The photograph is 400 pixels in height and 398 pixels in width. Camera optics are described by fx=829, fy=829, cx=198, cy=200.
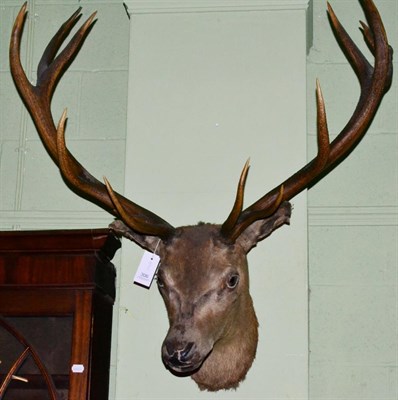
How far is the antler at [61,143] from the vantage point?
9.91ft

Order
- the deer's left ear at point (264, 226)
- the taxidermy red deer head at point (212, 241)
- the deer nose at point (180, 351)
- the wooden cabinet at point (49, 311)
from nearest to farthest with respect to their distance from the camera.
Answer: the deer nose at point (180, 351) < the taxidermy red deer head at point (212, 241) < the wooden cabinet at point (49, 311) < the deer's left ear at point (264, 226)

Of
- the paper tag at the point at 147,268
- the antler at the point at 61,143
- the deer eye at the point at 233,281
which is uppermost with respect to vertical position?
the antler at the point at 61,143

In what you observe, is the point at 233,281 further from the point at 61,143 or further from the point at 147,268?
the point at 61,143

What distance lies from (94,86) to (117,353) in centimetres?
135

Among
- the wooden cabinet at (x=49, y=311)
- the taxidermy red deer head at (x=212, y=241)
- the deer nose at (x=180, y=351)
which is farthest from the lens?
the wooden cabinet at (x=49, y=311)

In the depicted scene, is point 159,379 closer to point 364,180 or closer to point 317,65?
point 364,180

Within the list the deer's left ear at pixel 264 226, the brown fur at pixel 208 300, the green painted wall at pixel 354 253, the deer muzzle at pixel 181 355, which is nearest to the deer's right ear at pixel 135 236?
the brown fur at pixel 208 300

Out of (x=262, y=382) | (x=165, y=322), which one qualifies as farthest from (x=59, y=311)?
(x=262, y=382)

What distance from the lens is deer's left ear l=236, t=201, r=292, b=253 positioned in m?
3.15

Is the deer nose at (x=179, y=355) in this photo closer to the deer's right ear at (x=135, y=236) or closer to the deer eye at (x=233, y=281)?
the deer eye at (x=233, y=281)

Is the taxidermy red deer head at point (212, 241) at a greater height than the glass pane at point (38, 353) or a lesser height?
greater

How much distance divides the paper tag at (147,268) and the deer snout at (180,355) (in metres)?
0.41

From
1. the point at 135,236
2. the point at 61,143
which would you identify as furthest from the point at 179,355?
the point at 61,143

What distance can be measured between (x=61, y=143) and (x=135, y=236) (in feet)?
1.57
